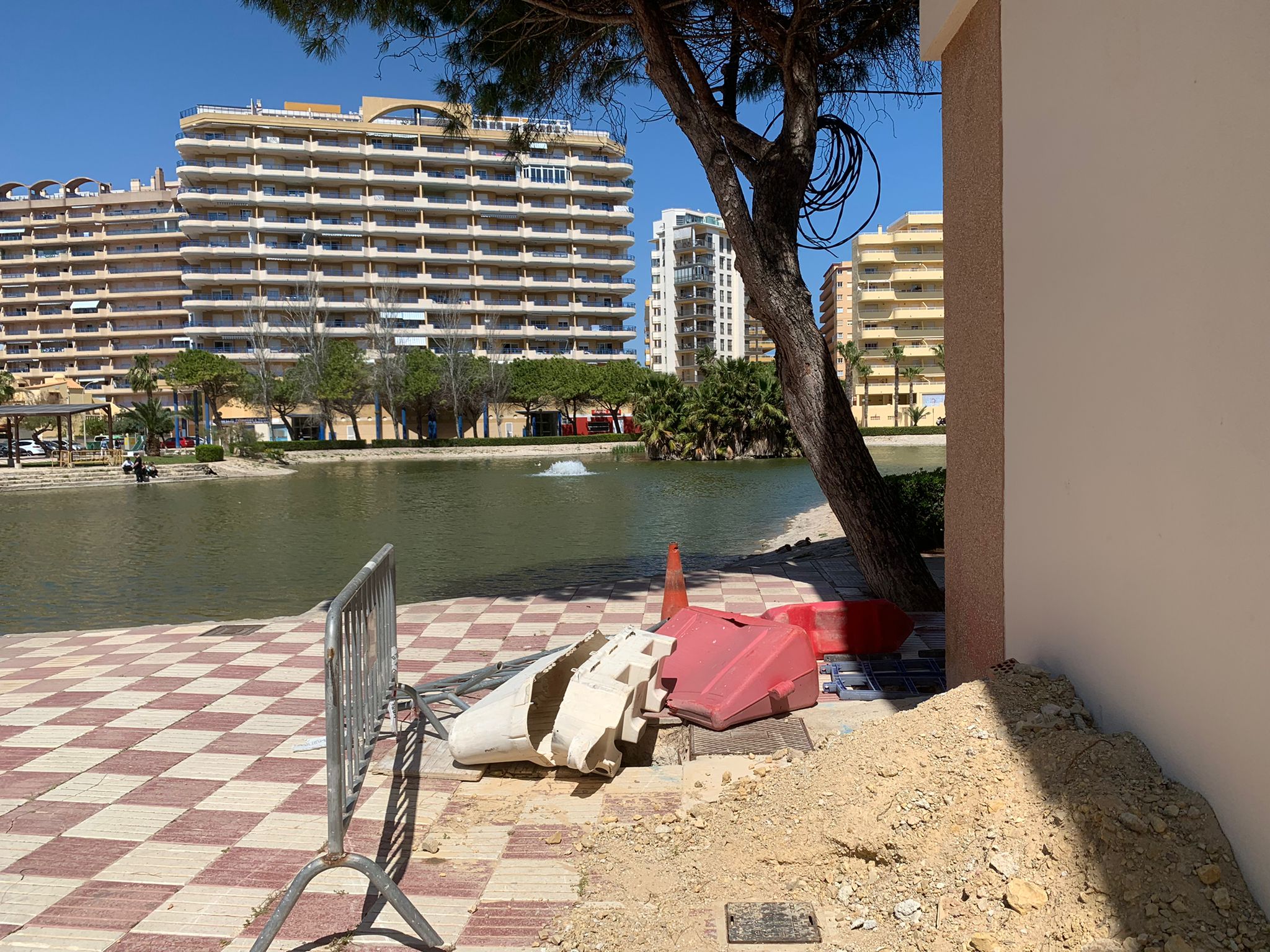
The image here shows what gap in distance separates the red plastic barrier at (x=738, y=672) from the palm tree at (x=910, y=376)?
76.0 metres

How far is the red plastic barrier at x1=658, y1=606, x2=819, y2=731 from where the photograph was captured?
462 cm

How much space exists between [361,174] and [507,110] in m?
70.7

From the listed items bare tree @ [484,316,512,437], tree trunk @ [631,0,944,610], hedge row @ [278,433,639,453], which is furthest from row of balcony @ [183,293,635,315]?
tree trunk @ [631,0,944,610]

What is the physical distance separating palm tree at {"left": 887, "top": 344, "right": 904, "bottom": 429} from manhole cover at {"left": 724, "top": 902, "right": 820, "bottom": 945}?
77.9m

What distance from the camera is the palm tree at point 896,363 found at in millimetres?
78562

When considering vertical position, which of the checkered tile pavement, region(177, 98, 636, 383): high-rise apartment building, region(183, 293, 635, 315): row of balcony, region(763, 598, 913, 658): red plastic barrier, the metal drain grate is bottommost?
the metal drain grate

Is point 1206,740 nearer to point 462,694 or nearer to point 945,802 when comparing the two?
point 945,802

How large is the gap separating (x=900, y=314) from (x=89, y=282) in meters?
78.5

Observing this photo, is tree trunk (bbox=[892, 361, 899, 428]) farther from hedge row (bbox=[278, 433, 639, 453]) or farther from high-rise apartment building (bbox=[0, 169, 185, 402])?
high-rise apartment building (bbox=[0, 169, 185, 402])

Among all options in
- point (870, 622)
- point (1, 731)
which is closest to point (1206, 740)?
point (870, 622)

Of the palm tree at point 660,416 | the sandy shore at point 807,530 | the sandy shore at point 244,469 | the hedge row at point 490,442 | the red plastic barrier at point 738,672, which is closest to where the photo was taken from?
the red plastic barrier at point 738,672

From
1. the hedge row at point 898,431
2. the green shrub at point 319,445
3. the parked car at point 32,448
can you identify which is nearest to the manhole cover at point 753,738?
the green shrub at point 319,445

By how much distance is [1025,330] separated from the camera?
3.65m

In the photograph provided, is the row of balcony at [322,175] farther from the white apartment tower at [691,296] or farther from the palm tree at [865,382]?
the white apartment tower at [691,296]
